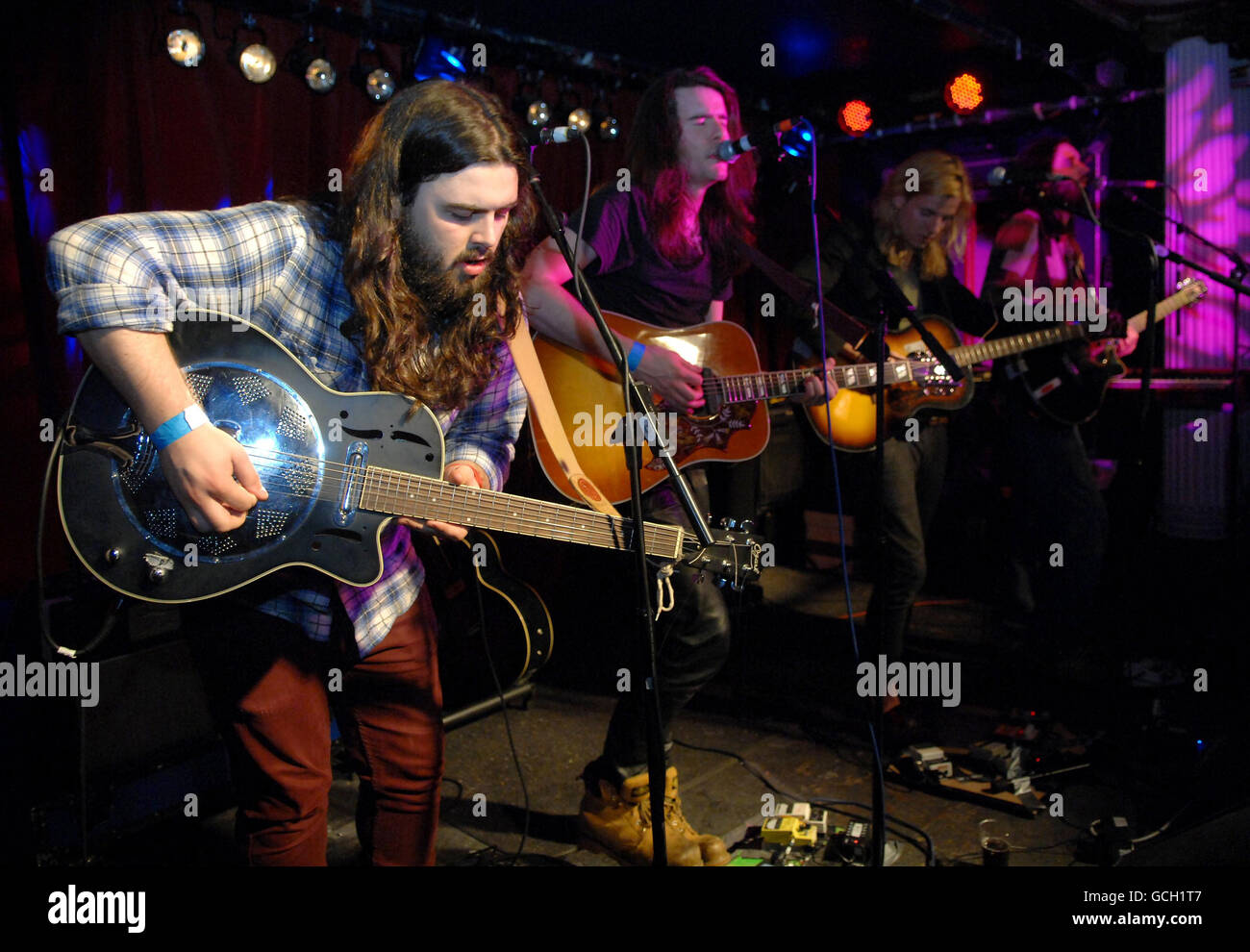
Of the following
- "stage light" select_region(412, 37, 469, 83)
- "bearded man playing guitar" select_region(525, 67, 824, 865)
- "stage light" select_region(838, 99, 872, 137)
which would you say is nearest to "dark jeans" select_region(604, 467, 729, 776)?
"bearded man playing guitar" select_region(525, 67, 824, 865)

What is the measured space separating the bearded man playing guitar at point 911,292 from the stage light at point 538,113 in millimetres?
1821

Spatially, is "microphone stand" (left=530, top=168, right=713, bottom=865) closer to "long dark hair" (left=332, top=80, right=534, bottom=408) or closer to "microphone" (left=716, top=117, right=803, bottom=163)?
"long dark hair" (left=332, top=80, right=534, bottom=408)

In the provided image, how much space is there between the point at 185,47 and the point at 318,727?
10.3 ft

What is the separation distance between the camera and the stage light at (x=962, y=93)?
4664mm

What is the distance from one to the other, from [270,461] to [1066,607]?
13.7ft

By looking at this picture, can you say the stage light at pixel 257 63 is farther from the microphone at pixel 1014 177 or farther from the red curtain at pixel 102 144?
the microphone at pixel 1014 177

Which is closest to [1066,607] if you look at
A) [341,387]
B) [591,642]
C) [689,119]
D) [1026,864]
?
[1026,864]

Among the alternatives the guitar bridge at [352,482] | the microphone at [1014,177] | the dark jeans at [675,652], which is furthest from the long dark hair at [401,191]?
the microphone at [1014,177]

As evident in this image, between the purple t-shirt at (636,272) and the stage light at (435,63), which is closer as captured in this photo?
the stage light at (435,63)

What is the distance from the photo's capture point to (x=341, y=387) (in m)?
2.11

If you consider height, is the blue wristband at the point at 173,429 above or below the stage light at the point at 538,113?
below

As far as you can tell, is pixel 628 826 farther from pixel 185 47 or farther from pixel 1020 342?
Result: pixel 185 47

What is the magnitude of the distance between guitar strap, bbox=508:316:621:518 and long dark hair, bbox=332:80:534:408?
37cm

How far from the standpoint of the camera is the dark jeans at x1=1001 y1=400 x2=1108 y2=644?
4.74 meters
